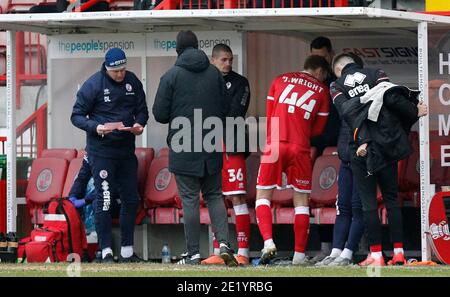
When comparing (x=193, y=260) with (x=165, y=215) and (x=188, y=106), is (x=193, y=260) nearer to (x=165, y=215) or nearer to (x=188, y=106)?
(x=188, y=106)

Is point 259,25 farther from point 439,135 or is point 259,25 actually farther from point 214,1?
point 439,135

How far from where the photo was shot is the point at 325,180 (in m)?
16.1

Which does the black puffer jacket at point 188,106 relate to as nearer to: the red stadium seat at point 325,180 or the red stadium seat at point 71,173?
the red stadium seat at point 325,180

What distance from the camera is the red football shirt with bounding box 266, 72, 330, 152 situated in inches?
603

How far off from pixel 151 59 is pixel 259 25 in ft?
4.25

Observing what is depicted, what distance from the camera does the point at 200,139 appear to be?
48.7 feet

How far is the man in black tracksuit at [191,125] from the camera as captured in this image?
14.8 m

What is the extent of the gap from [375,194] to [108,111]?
9.25ft

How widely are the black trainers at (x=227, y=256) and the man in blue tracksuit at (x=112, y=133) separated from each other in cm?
157

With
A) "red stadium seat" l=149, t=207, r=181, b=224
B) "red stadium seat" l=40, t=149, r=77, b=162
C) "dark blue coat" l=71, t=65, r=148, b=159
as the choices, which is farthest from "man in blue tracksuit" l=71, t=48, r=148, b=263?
"red stadium seat" l=40, t=149, r=77, b=162

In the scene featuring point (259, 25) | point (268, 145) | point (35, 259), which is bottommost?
point (35, 259)

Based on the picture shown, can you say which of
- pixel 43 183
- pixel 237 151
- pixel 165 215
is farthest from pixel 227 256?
pixel 43 183

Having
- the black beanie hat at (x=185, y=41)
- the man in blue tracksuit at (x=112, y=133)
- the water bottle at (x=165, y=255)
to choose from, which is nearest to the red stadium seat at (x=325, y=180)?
the water bottle at (x=165, y=255)
